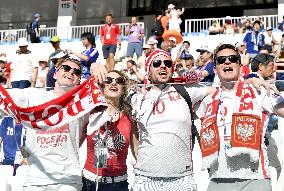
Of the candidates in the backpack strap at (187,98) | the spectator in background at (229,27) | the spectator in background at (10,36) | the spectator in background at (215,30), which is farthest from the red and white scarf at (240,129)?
the spectator in background at (10,36)

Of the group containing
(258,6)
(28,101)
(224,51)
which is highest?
(258,6)

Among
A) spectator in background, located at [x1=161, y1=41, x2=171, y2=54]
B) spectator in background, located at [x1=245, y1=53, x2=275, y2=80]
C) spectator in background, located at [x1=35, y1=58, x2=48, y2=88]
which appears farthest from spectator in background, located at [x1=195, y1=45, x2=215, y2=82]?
spectator in background, located at [x1=35, y1=58, x2=48, y2=88]

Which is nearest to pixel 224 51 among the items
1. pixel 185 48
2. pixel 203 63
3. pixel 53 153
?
pixel 53 153

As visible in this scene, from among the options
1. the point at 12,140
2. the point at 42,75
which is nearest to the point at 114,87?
the point at 12,140

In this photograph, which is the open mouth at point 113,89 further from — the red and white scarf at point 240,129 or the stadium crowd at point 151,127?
the red and white scarf at point 240,129

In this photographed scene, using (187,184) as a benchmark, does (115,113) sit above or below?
above

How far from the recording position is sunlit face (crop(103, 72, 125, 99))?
4.93 metres

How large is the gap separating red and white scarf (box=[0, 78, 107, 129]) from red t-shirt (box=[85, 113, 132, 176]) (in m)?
0.29

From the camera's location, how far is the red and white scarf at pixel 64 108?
4684 millimetres

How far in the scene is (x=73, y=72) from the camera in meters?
4.82

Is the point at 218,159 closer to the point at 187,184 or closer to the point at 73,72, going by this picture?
the point at 187,184

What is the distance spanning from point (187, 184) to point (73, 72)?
57.3 inches

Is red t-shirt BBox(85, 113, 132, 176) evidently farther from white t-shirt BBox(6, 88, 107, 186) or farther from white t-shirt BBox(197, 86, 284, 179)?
white t-shirt BBox(197, 86, 284, 179)

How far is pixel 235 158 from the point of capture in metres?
4.10
